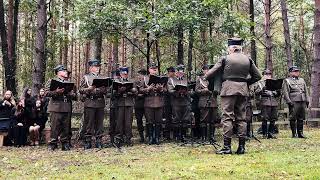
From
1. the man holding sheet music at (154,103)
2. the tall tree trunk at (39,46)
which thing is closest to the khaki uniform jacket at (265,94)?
the man holding sheet music at (154,103)

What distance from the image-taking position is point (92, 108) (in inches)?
438

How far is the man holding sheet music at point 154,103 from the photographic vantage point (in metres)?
11.8

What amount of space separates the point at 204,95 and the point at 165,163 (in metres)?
4.62

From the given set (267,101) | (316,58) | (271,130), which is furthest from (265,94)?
(316,58)

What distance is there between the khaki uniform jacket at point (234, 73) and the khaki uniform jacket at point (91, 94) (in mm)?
2804

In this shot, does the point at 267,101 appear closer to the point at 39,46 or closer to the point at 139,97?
the point at 139,97

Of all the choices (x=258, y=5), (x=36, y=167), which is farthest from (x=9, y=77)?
(x=258, y=5)

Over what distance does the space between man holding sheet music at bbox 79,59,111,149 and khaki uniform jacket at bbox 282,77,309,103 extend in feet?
17.0

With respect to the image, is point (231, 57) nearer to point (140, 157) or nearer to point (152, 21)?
point (140, 157)

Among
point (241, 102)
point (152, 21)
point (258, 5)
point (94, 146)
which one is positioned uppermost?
point (258, 5)

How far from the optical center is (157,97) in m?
12.0

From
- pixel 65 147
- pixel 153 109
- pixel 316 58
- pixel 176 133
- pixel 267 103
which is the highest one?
pixel 316 58

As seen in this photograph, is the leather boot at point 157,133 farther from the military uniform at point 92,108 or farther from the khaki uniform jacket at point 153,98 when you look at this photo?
the military uniform at point 92,108

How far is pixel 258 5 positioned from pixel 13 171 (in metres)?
24.3
